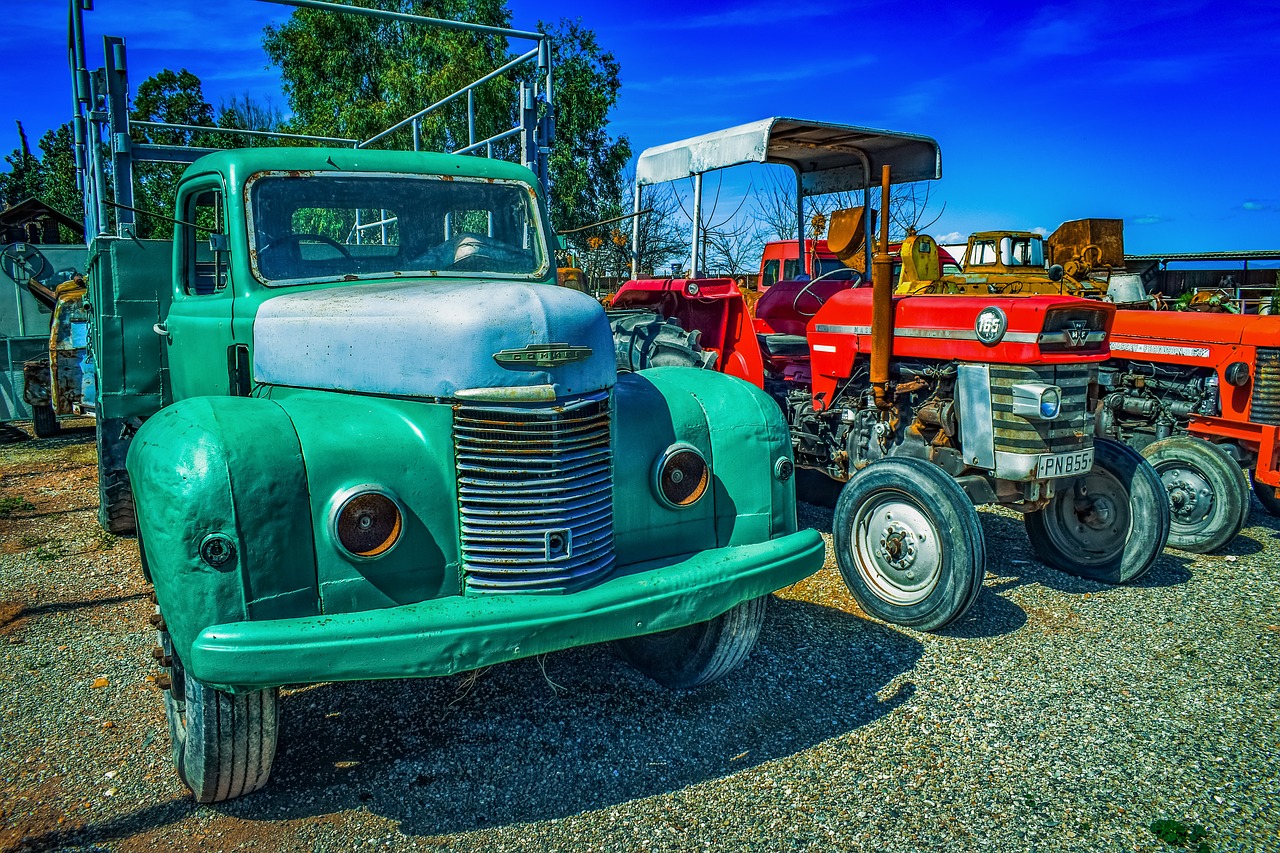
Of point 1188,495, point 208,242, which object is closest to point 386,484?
point 208,242

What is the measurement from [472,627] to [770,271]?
13086 millimetres

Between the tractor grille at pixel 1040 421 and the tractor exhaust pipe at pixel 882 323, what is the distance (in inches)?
27.9

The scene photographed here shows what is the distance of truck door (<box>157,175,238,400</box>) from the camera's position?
12.5 feet

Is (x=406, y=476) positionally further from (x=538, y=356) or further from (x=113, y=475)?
(x=113, y=475)

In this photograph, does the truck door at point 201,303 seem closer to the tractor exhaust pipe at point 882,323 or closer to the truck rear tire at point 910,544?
the truck rear tire at point 910,544

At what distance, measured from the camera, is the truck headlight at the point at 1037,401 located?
15.8 feet

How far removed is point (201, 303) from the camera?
4121 millimetres

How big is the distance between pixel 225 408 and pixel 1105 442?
16.6ft

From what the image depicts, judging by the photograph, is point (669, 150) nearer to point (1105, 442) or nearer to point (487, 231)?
point (487, 231)

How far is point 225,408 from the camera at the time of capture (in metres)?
2.80

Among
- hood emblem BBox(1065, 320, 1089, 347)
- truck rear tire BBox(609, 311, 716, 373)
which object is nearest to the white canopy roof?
truck rear tire BBox(609, 311, 716, 373)

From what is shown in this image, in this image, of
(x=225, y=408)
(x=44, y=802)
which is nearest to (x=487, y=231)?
(x=225, y=408)

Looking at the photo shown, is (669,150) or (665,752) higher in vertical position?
(669,150)

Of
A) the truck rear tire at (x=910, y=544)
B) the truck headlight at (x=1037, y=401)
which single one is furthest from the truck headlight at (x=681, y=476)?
the truck headlight at (x=1037, y=401)
